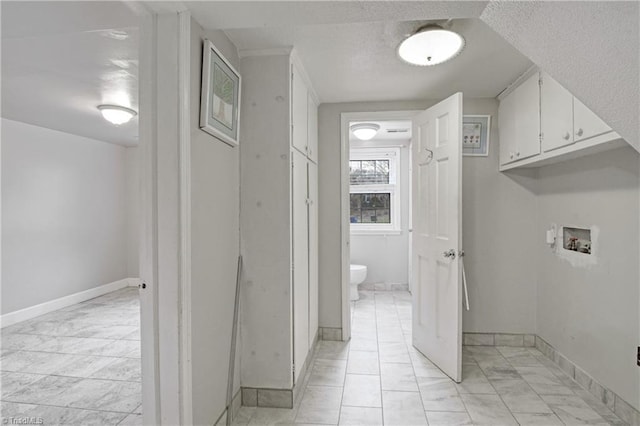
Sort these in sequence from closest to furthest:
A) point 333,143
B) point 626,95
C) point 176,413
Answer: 1. point 626,95
2. point 176,413
3. point 333,143

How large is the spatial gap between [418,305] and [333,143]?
1653mm

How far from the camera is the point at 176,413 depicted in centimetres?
137

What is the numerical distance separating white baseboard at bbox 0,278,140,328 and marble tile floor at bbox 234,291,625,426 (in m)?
3.22

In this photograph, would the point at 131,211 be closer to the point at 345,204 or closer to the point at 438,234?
the point at 345,204

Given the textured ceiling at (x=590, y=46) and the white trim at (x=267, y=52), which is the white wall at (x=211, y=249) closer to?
the white trim at (x=267, y=52)

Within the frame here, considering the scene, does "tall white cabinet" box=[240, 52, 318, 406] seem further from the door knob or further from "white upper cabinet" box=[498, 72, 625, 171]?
"white upper cabinet" box=[498, 72, 625, 171]

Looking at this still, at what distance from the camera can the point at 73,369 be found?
8.14 ft

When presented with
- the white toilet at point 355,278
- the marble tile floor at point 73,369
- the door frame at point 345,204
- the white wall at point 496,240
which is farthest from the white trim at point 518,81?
the marble tile floor at point 73,369

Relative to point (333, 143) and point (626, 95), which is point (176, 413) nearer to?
point (626, 95)

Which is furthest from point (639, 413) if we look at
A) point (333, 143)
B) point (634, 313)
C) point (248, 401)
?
point (333, 143)

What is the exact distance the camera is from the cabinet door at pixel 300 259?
6.88 ft

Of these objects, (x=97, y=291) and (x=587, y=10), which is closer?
(x=587, y=10)

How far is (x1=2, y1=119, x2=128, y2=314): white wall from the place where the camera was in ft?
11.8

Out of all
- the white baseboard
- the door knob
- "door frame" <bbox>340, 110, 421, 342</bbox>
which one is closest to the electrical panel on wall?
the door knob
